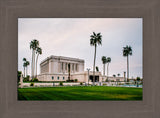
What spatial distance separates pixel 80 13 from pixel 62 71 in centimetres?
3757

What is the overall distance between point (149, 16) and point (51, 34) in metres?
31.2

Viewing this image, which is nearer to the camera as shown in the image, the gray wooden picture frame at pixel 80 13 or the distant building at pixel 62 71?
the gray wooden picture frame at pixel 80 13

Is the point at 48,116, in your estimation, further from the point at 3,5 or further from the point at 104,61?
the point at 104,61

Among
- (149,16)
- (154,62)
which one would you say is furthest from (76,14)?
(154,62)

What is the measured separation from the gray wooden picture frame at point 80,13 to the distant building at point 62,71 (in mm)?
27910

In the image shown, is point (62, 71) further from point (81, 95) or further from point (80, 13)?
point (80, 13)

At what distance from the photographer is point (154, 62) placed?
2332mm

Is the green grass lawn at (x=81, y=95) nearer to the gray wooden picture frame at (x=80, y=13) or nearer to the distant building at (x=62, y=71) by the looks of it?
the gray wooden picture frame at (x=80, y=13)

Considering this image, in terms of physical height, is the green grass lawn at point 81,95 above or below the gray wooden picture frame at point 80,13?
below

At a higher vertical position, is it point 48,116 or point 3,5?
point 3,5

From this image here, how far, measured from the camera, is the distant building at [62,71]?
3097cm

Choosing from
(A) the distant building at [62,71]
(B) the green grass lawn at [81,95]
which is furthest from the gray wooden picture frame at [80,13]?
(A) the distant building at [62,71]

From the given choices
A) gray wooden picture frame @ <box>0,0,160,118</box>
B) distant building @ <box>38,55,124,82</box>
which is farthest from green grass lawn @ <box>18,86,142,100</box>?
distant building @ <box>38,55,124,82</box>

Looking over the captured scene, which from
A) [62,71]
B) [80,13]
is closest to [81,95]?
[80,13]
